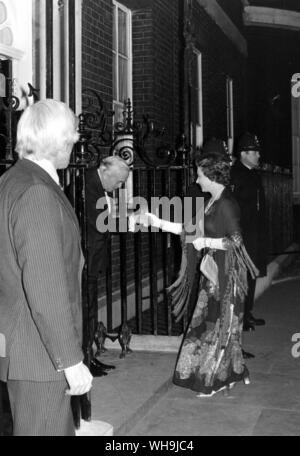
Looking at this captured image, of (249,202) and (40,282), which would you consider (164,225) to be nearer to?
(249,202)

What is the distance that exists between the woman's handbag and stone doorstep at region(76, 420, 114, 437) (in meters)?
1.54

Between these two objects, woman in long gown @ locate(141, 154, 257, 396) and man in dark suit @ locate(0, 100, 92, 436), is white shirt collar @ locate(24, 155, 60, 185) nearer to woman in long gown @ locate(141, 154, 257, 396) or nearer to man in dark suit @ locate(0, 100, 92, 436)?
man in dark suit @ locate(0, 100, 92, 436)

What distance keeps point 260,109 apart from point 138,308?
40.1 feet

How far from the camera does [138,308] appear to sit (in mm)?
6242

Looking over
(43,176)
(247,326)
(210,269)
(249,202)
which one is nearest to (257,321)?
(247,326)

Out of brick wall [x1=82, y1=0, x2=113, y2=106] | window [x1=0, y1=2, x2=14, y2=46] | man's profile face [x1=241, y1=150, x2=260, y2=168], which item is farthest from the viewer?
man's profile face [x1=241, y1=150, x2=260, y2=168]

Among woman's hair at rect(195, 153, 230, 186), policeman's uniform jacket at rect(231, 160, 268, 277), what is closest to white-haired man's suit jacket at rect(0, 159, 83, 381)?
woman's hair at rect(195, 153, 230, 186)

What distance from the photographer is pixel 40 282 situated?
2408 millimetres

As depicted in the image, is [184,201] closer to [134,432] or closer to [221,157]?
[221,157]

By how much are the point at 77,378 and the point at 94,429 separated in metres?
1.53

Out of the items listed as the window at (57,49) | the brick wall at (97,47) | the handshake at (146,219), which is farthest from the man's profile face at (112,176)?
the brick wall at (97,47)

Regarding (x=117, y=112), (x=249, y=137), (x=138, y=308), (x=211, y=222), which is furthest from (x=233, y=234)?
(x=117, y=112)

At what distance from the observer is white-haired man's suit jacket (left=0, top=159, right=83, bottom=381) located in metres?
2.41

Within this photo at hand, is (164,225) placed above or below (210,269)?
above
